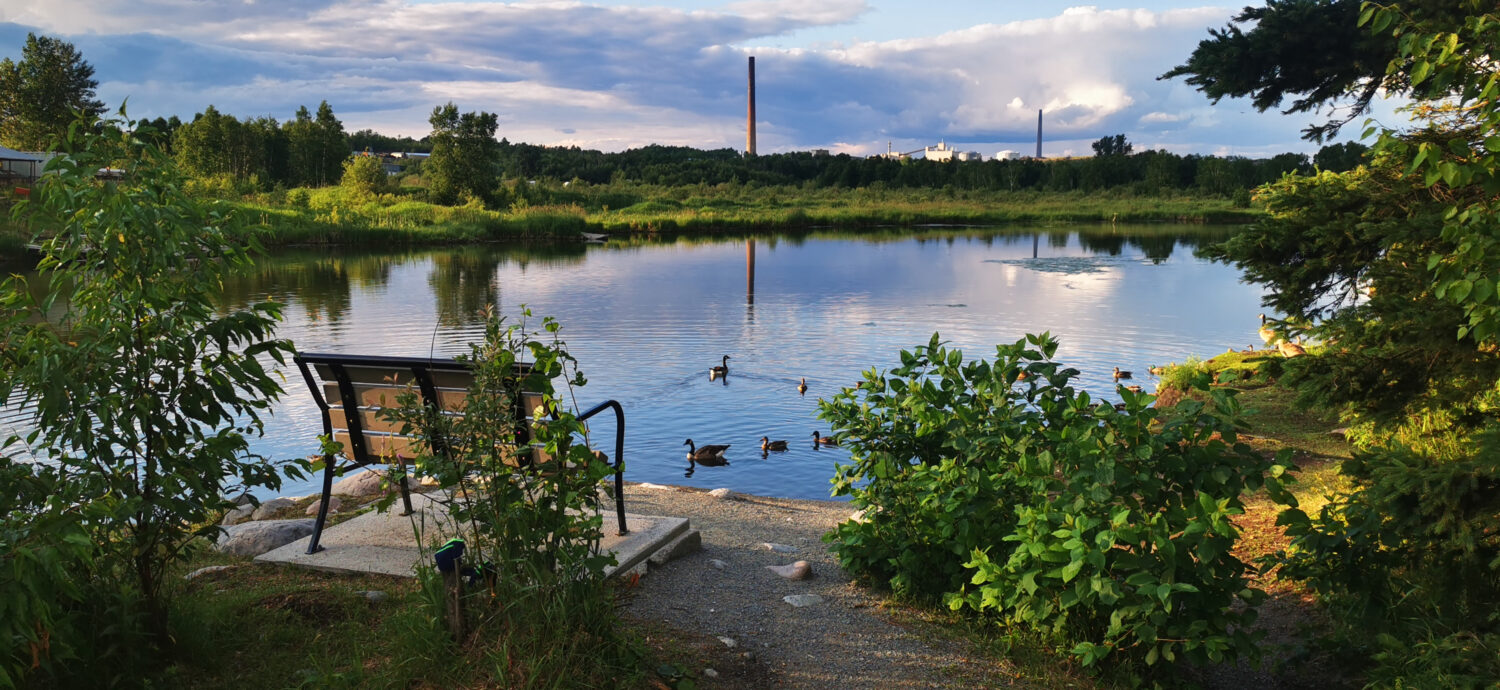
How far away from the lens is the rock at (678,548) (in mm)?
4641

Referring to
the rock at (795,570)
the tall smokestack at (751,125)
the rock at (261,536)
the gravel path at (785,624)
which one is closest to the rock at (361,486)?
the rock at (261,536)

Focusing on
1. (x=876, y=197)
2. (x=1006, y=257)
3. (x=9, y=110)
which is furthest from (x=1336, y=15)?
(x=876, y=197)

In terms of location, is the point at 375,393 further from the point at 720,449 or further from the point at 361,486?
the point at 720,449

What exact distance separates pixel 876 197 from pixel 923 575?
244 ft

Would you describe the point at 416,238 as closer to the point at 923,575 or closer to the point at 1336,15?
the point at 1336,15

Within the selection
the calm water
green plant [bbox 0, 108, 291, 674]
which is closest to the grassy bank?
the calm water

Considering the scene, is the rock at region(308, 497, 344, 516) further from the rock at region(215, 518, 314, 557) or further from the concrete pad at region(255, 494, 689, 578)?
the concrete pad at region(255, 494, 689, 578)

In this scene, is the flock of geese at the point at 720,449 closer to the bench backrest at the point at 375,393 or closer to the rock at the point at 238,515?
→ the rock at the point at 238,515

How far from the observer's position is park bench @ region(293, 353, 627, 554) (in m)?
4.34

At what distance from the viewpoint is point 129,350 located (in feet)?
9.73

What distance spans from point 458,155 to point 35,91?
791 inches

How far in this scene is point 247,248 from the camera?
131 inches

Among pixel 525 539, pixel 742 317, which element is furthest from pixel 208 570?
pixel 742 317

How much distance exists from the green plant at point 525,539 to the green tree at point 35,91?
→ 54835mm
